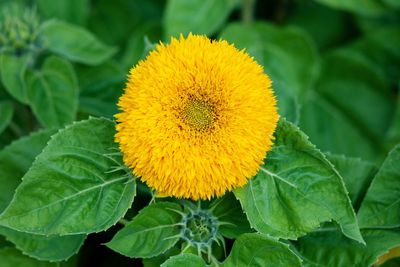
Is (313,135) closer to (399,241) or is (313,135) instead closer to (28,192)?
(399,241)

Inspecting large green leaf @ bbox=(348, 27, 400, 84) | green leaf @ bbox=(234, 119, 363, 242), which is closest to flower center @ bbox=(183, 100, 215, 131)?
green leaf @ bbox=(234, 119, 363, 242)

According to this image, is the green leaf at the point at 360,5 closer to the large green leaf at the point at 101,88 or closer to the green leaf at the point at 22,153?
the large green leaf at the point at 101,88

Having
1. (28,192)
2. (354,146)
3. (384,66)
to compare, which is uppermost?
(384,66)

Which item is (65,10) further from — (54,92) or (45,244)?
(45,244)

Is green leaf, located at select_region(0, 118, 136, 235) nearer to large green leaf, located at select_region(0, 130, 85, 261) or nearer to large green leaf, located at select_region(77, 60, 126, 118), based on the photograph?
large green leaf, located at select_region(0, 130, 85, 261)

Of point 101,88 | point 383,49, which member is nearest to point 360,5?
point 383,49

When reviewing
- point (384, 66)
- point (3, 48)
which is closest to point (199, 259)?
point (3, 48)
